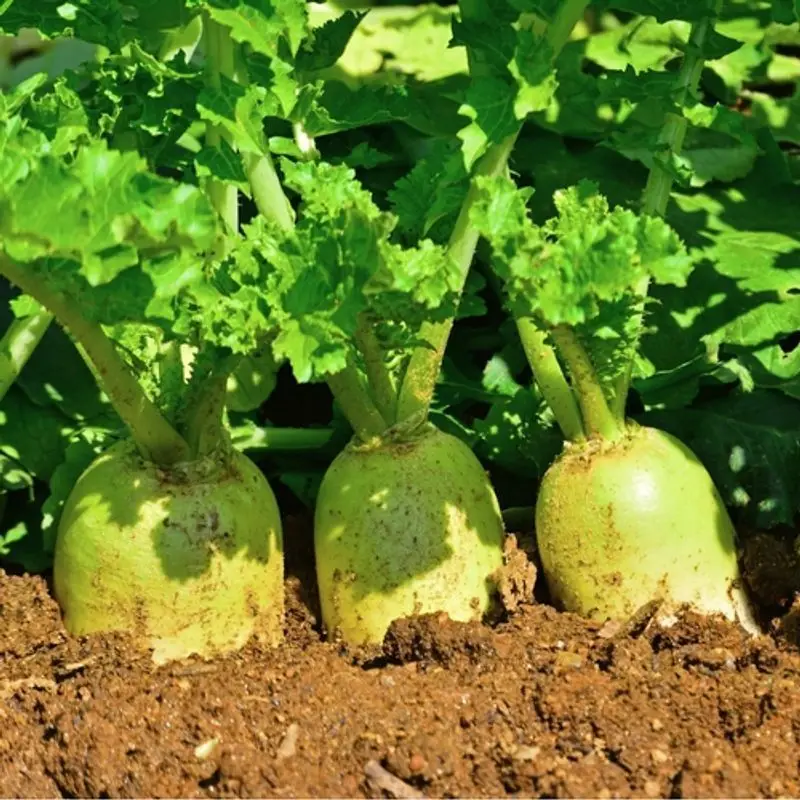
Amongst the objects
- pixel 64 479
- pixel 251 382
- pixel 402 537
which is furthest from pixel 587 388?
pixel 64 479

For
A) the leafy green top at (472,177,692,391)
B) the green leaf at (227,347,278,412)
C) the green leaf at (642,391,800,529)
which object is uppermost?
the leafy green top at (472,177,692,391)

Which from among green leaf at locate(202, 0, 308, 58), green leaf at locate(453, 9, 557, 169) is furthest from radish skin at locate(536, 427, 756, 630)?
green leaf at locate(202, 0, 308, 58)

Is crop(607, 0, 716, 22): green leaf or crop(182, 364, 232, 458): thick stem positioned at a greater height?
crop(607, 0, 716, 22): green leaf

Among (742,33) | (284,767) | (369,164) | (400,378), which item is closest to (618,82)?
(369,164)

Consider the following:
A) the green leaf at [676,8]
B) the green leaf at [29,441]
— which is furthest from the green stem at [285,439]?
the green leaf at [676,8]

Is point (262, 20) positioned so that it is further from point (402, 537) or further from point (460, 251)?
point (402, 537)

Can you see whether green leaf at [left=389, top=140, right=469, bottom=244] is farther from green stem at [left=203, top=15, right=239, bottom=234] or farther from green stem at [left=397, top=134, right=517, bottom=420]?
green stem at [left=203, top=15, right=239, bottom=234]

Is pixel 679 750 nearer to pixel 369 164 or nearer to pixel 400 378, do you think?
pixel 400 378
